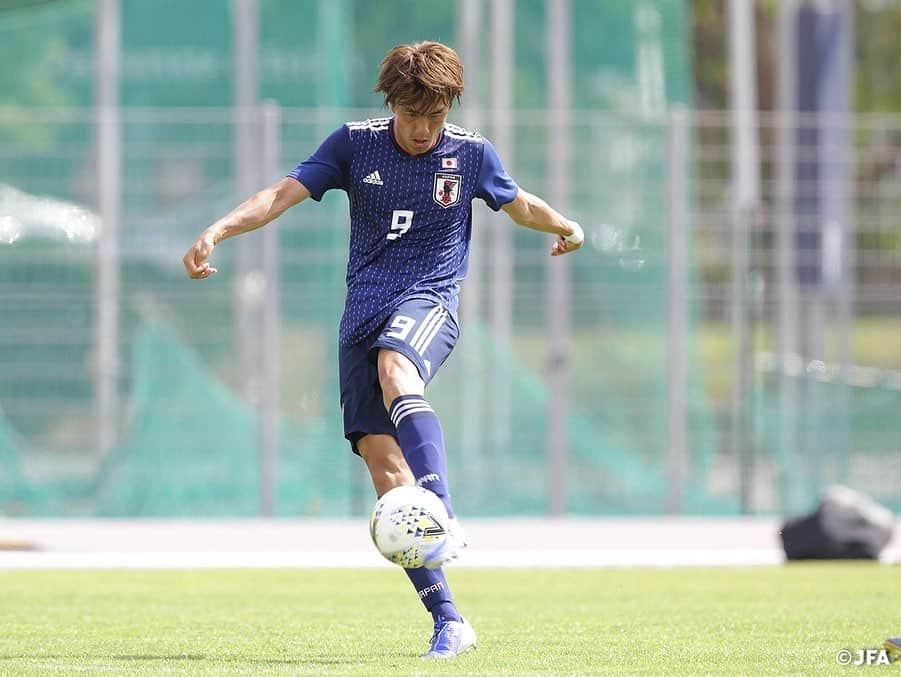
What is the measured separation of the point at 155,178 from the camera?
45.7ft

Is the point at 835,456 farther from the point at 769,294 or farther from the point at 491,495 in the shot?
the point at 491,495

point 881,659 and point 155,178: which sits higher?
point 155,178

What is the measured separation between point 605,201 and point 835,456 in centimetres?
257

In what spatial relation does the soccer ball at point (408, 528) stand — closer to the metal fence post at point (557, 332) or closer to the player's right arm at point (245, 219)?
the player's right arm at point (245, 219)

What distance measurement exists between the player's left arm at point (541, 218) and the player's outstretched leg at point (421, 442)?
3.07 ft

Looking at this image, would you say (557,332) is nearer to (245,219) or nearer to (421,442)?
(245,219)

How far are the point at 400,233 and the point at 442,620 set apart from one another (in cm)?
128

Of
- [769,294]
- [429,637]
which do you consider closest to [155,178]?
[769,294]

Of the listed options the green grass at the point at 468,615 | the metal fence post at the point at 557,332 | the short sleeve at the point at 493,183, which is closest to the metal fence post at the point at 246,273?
the metal fence post at the point at 557,332

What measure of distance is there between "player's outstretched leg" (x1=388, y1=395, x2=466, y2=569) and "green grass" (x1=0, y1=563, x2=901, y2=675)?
1.82 ft

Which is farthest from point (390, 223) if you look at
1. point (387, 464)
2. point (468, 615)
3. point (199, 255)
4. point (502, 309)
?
point (502, 309)

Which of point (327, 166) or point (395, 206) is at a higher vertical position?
point (327, 166)

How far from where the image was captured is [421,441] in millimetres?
5941

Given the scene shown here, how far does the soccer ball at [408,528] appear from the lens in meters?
5.60
